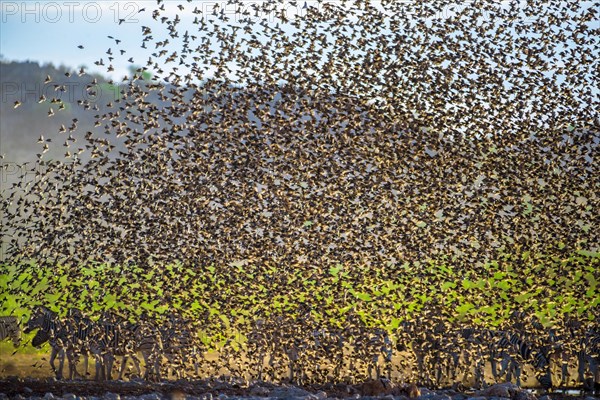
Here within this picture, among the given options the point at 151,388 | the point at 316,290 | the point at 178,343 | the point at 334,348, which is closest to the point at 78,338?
the point at 178,343

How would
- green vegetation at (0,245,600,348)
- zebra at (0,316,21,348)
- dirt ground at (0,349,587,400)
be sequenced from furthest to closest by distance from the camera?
zebra at (0,316,21,348)
green vegetation at (0,245,600,348)
dirt ground at (0,349,587,400)

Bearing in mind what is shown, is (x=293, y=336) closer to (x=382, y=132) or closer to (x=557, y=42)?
(x=382, y=132)

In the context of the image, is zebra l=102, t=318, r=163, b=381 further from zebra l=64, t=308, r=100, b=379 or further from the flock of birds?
zebra l=64, t=308, r=100, b=379

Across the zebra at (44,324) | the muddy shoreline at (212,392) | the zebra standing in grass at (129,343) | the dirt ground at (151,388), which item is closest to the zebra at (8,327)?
the zebra at (44,324)

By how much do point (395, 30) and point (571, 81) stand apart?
264cm

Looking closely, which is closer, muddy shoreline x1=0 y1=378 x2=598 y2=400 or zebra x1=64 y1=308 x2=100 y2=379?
muddy shoreline x1=0 y1=378 x2=598 y2=400

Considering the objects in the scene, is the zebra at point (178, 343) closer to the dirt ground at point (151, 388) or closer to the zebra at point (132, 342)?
the zebra at point (132, 342)

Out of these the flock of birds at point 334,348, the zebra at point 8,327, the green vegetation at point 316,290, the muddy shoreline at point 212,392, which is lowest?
the muddy shoreline at point 212,392

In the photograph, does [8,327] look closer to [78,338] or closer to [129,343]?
[78,338]

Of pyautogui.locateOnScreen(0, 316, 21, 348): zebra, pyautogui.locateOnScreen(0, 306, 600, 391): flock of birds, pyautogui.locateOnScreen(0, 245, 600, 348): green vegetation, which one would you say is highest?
pyautogui.locateOnScreen(0, 245, 600, 348): green vegetation

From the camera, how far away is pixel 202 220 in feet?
35.8

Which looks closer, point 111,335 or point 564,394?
point 564,394

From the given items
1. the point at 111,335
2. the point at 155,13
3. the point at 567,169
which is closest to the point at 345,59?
the point at 155,13

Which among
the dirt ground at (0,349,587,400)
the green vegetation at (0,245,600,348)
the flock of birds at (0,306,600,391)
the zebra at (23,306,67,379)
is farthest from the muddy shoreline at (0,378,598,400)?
the zebra at (23,306,67,379)
